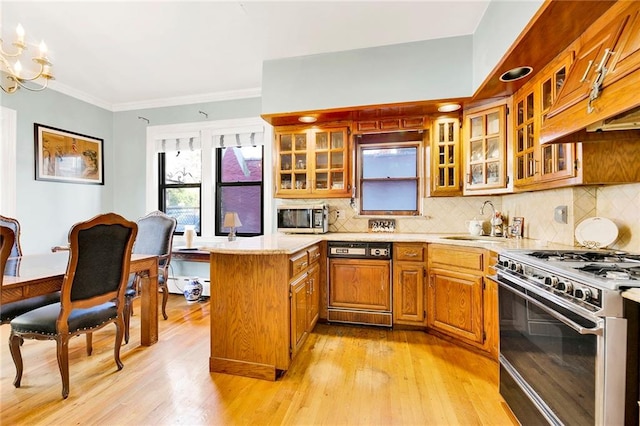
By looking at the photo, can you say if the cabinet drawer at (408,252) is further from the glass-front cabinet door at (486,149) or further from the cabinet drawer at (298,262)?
the cabinet drawer at (298,262)

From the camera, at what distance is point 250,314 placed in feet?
6.92

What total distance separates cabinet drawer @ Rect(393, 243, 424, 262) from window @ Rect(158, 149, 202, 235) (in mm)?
2878

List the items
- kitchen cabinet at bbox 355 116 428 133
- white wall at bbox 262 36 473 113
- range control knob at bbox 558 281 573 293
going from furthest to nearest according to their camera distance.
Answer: kitchen cabinet at bbox 355 116 428 133, white wall at bbox 262 36 473 113, range control knob at bbox 558 281 573 293

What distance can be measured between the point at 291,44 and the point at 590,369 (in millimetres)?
3168

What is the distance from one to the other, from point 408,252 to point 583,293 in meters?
1.71

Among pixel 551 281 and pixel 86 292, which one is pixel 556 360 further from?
pixel 86 292

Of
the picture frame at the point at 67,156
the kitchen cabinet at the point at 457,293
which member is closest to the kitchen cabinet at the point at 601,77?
the kitchen cabinet at the point at 457,293

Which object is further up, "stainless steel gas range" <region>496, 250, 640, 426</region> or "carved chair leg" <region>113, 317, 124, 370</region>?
"stainless steel gas range" <region>496, 250, 640, 426</region>

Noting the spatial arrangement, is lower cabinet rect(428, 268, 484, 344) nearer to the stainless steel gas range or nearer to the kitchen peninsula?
the kitchen peninsula

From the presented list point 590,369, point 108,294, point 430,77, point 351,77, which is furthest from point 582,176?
point 108,294

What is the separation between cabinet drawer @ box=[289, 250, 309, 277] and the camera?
7.09 ft

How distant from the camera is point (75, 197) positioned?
13.1ft

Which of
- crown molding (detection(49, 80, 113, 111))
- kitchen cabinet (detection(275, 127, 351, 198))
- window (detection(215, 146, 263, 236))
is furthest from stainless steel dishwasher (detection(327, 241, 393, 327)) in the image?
crown molding (detection(49, 80, 113, 111))

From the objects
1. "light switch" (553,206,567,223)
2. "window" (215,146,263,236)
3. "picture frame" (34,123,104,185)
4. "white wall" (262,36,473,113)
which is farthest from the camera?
"window" (215,146,263,236)
